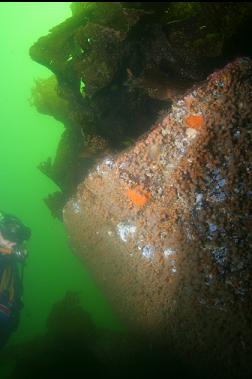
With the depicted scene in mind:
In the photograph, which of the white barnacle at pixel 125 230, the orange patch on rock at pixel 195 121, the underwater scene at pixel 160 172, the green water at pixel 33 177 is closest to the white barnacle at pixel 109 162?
the underwater scene at pixel 160 172

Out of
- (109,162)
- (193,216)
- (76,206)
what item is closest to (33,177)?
(76,206)

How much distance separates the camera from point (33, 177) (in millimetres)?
35438

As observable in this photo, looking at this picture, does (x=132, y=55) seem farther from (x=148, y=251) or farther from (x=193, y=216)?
(x=148, y=251)

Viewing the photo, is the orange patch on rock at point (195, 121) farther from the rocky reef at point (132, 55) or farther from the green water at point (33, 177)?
the green water at point (33, 177)

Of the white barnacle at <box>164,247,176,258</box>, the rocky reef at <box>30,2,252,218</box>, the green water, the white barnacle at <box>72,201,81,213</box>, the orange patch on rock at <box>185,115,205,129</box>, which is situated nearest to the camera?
the rocky reef at <box>30,2,252,218</box>

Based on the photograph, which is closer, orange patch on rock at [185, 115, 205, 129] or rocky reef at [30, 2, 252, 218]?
rocky reef at [30, 2, 252, 218]

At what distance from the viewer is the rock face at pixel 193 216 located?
8.02ft

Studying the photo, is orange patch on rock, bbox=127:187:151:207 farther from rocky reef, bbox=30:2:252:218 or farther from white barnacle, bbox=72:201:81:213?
white barnacle, bbox=72:201:81:213

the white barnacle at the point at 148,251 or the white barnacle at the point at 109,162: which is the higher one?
the white barnacle at the point at 109,162

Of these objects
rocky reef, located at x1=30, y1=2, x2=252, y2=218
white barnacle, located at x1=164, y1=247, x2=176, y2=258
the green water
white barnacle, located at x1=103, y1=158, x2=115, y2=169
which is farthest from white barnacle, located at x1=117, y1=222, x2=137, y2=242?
the green water

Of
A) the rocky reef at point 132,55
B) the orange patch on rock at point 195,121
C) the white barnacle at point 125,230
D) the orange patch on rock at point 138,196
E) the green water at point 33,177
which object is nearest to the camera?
the rocky reef at point 132,55

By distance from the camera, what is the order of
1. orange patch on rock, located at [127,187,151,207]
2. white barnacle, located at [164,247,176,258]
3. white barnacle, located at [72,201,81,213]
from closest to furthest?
white barnacle, located at [164,247,176,258] < orange patch on rock, located at [127,187,151,207] < white barnacle, located at [72,201,81,213]

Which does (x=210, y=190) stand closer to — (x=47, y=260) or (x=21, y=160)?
(x=47, y=260)

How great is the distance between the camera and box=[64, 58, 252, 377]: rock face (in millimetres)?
2443
